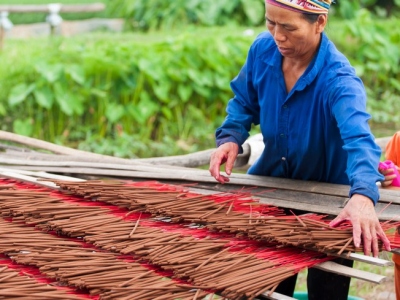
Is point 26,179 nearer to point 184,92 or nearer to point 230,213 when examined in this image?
point 230,213

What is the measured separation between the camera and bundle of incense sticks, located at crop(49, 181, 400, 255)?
2.47m

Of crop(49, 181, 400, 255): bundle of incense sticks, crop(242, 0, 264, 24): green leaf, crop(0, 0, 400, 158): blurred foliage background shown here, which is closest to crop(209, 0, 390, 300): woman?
crop(49, 181, 400, 255): bundle of incense sticks

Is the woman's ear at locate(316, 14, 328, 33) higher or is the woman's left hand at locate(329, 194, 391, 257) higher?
the woman's ear at locate(316, 14, 328, 33)

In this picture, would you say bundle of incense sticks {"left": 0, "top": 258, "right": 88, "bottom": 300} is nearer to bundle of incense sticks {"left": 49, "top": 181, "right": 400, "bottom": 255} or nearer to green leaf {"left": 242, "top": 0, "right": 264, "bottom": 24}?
bundle of incense sticks {"left": 49, "top": 181, "right": 400, "bottom": 255}

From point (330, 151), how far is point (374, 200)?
1.88 ft

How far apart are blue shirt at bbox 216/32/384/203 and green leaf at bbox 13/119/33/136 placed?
172 inches

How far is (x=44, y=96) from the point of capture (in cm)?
744

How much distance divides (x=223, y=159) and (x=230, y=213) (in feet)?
1.73

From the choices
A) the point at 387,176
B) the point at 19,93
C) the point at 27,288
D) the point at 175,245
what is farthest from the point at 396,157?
the point at 19,93

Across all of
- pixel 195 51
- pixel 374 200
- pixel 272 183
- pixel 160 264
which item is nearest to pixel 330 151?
pixel 272 183

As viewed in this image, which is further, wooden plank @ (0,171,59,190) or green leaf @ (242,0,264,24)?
green leaf @ (242,0,264,24)

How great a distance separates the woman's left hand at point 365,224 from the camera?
2455 mm

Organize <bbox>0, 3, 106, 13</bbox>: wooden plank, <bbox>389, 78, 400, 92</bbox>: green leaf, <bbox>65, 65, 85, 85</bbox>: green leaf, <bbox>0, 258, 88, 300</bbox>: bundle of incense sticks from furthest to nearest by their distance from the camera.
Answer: <bbox>0, 3, 106, 13</bbox>: wooden plank, <bbox>389, 78, 400, 92</bbox>: green leaf, <bbox>65, 65, 85, 85</bbox>: green leaf, <bbox>0, 258, 88, 300</bbox>: bundle of incense sticks

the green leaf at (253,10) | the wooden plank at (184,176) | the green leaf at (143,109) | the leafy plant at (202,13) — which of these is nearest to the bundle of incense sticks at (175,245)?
the wooden plank at (184,176)
